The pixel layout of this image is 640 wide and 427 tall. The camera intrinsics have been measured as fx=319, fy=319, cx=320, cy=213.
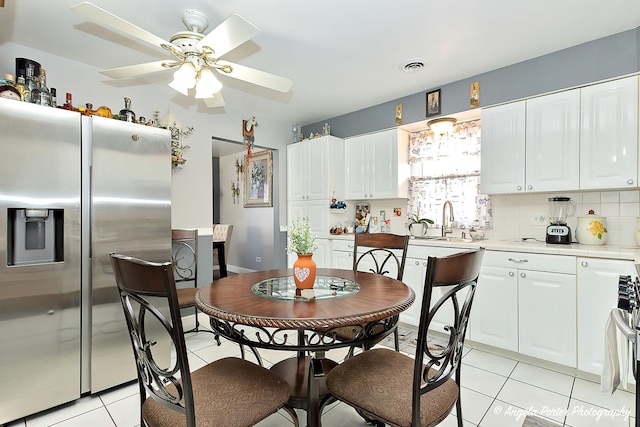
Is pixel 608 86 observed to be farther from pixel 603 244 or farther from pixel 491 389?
pixel 491 389

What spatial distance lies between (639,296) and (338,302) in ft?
3.54

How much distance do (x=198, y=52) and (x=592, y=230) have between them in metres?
3.22

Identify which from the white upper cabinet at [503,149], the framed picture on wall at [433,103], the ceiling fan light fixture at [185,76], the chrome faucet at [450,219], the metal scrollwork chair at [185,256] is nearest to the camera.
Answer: the ceiling fan light fixture at [185,76]

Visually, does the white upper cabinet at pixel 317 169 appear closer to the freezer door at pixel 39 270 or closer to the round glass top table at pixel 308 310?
the round glass top table at pixel 308 310

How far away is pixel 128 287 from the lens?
1.11 m

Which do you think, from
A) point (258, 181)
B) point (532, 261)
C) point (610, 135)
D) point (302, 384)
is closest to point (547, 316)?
point (532, 261)

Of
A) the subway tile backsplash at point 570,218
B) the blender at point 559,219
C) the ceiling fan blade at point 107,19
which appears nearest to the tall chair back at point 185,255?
the ceiling fan blade at point 107,19

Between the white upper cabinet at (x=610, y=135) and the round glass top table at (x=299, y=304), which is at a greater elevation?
the white upper cabinet at (x=610, y=135)

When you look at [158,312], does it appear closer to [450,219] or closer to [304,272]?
[304,272]

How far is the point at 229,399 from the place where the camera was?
48.4 inches

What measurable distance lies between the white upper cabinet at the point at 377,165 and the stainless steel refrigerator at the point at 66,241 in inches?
94.0

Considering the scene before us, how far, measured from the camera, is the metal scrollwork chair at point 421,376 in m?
1.12

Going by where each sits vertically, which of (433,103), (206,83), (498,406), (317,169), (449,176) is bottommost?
(498,406)

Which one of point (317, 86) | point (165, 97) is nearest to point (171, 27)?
point (165, 97)
